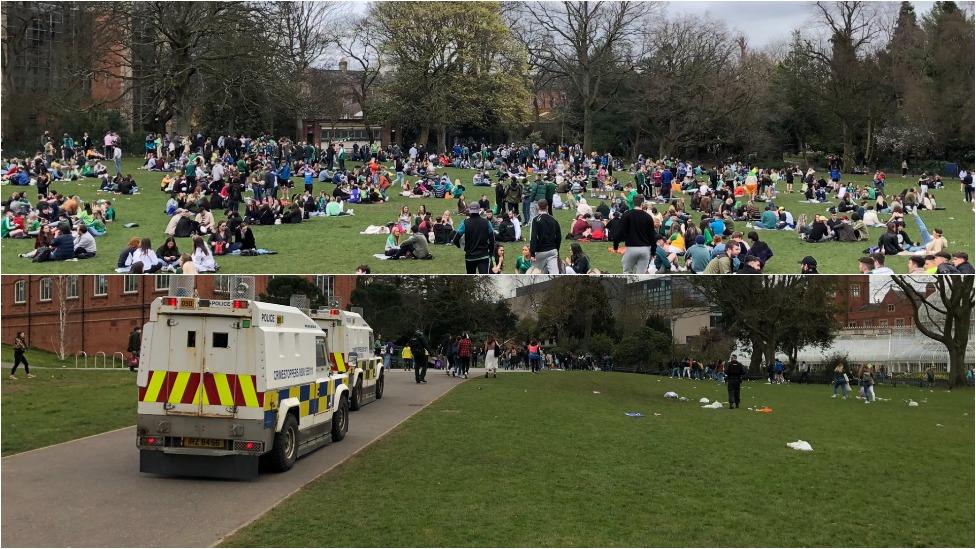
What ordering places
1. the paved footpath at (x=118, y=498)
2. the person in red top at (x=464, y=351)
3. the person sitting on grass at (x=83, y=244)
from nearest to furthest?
1. the paved footpath at (x=118, y=498)
2. the person sitting on grass at (x=83, y=244)
3. the person in red top at (x=464, y=351)

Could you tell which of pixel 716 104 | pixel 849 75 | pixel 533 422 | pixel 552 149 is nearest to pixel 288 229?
pixel 533 422

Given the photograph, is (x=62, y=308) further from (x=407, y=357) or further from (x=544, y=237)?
(x=544, y=237)

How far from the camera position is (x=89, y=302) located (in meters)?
26.3

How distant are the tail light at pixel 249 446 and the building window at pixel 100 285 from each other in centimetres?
1268

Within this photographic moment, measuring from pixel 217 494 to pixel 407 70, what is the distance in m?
40.9

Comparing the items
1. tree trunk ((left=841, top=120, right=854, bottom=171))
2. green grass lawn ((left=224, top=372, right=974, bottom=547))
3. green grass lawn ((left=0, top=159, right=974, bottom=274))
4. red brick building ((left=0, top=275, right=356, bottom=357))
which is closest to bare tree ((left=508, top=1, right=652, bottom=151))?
tree trunk ((left=841, top=120, right=854, bottom=171))

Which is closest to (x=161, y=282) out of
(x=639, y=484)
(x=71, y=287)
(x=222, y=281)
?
(x=222, y=281)

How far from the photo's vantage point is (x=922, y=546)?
8.80 metres

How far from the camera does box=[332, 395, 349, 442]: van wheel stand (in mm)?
14258

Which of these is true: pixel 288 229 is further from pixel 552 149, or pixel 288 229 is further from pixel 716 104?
pixel 716 104

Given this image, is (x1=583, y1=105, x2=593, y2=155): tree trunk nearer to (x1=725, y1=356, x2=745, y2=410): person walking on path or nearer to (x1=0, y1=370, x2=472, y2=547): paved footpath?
(x1=725, y1=356, x2=745, y2=410): person walking on path

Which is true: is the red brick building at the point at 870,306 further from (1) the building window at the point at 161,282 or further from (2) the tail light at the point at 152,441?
(2) the tail light at the point at 152,441

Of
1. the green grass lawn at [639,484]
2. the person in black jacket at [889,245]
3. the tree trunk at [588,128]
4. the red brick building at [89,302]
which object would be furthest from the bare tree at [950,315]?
the tree trunk at [588,128]

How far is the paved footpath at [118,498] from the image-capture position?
834 centimetres
